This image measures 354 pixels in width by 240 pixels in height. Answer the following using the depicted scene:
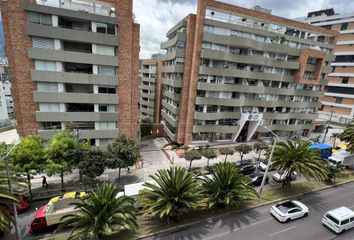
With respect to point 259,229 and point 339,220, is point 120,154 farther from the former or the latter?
point 339,220

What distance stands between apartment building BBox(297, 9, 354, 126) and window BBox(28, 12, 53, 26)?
72861 millimetres

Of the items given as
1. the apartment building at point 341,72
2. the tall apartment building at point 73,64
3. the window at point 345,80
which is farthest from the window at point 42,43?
the window at point 345,80

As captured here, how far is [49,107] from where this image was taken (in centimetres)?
2731

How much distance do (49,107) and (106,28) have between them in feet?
46.1

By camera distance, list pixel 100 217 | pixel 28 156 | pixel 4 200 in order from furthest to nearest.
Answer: pixel 28 156
pixel 100 217
pixel 4 200

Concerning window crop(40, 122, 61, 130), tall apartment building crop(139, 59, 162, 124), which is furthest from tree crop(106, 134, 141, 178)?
tall apartment building crop(139, 59, 162, 124)

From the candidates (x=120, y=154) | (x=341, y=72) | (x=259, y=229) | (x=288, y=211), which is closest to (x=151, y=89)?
(x=120, y=154)

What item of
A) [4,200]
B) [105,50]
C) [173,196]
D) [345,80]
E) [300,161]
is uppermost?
[105,50]

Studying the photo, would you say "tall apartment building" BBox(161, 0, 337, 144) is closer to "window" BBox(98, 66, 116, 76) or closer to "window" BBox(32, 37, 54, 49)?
"window" BBox(98, 66, 116, 76)

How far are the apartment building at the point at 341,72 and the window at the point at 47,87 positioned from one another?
7168 cm

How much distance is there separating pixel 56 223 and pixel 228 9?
38941 mm

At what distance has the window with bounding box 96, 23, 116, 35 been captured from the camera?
88.5 ft

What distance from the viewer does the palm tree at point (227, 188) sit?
18.1 meters

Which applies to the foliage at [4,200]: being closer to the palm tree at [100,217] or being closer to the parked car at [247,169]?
the palm tree at [100,217]
